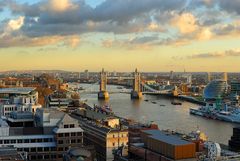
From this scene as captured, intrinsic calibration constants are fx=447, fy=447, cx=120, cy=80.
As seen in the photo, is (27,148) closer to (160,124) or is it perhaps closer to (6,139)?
(6,139)

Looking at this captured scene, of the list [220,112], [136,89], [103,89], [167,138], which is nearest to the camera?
[167,138]

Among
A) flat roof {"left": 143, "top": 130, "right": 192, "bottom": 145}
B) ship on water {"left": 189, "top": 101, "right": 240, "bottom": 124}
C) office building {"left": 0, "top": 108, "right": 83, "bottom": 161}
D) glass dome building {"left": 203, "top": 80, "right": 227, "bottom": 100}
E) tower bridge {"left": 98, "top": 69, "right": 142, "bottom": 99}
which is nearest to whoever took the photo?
flat roof {"left": 143, "top": 130, "right": 192, "bottom": 145}

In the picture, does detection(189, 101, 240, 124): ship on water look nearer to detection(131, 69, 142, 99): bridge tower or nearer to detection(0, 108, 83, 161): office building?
detection(131, 69, 142, 99): bridge tower

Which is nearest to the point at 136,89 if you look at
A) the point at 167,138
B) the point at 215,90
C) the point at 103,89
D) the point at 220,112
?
the point at 103,89

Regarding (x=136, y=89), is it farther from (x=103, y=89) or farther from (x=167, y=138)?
(x=167, y=138)

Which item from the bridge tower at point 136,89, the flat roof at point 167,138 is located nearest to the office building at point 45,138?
the flat roof at point 167,138

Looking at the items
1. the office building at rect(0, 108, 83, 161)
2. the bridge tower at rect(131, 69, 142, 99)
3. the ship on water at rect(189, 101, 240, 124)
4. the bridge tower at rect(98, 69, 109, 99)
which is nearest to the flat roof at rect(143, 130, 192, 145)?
the office building at rect(0, 108, 83, 161)

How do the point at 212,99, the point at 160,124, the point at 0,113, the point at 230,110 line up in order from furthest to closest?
1. the point at 212,99
2. the point at 230,110
3. the point at 160,124
4. the point at 0,113

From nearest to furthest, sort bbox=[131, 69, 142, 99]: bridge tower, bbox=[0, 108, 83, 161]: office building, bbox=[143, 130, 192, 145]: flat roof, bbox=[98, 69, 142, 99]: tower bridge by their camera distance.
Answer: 1. bbox=[143, 130, 192, 145]: flat roof
2. bbox=[0, 108, 83, 161]: office building
3. bbox=[98, 69, 142, 99]: tower bridge
4. bbox=[131, 69, 142, 99]: bridge tower

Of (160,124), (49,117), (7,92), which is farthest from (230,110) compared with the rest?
(49,117)
